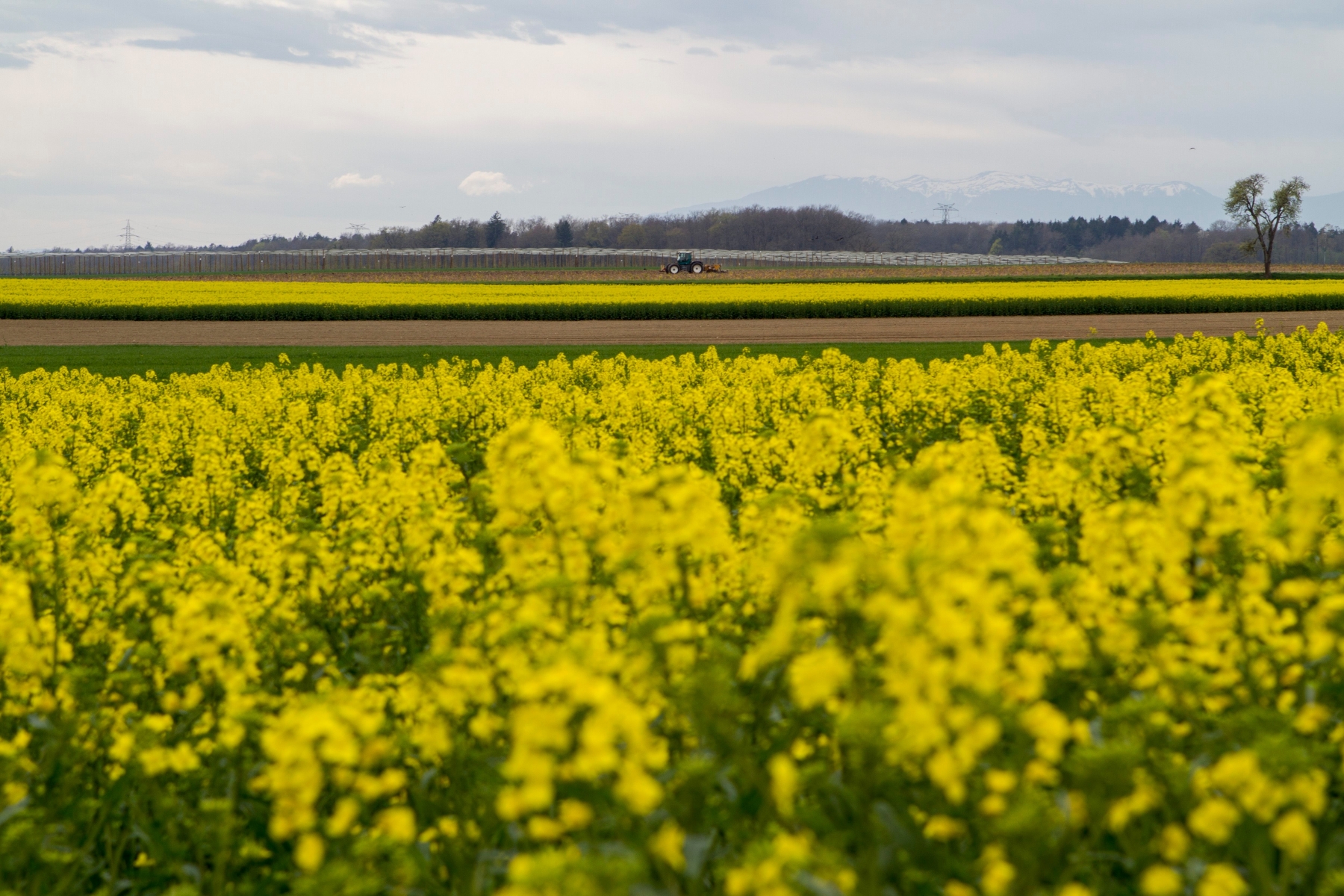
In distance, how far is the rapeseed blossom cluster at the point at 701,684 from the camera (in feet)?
9.09

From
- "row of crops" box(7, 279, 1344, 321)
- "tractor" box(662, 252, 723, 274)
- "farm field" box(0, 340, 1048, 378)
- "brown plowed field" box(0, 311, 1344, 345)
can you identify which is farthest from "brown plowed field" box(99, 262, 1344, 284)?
"farm field" box(0, 340, 1048, 378)

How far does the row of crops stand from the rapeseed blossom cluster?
134 feet

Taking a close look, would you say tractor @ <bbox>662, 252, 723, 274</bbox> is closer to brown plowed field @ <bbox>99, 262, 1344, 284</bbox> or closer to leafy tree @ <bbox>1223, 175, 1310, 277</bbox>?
brown plowed field @ <bbox>99, 262, 1344, 284</bbox>

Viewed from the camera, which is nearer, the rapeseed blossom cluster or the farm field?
the rapeseed blossom cluster

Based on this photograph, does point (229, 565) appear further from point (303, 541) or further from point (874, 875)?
point (874, 875)

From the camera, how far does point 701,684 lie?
3.18 metres

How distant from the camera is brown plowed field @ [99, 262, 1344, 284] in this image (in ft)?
293

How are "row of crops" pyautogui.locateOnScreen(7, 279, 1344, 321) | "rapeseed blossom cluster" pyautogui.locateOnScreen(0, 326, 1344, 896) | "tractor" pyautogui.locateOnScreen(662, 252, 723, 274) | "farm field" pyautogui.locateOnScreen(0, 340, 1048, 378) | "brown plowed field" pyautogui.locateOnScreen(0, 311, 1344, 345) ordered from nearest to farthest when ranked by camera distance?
"rapeseed blossom cluster" pyautogui.locateOnScreen(0, 326, 1344, 896) → "farm field" pyautogui.locateOnScreen(0, 340, 1048, 378) → "brown plowed field" pyautogui.locateOnScreen(0, 311, 1344, 345) → "row of crops" pyautogui.locateOnScreen(7, 279, 1344, 321) → "tractor" pyautogui.locateOnScreen(662, 252, 723, 274)

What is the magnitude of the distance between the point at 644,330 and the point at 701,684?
128 feet

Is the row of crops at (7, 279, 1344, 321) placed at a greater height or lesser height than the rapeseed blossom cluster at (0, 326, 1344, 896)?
greater

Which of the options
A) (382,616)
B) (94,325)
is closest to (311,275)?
(94,325)

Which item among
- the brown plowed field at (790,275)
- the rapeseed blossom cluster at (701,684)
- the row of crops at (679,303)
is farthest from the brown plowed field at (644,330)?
the brown plowed field at (790,275)

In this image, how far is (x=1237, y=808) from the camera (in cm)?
337

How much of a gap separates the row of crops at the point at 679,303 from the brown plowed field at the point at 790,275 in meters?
A: 28.2
